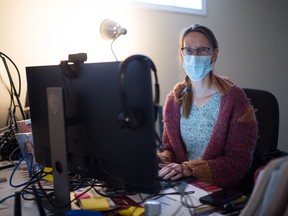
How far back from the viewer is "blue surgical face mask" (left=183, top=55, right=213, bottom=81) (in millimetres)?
1461

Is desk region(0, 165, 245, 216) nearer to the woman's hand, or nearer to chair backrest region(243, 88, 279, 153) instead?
the woman's hand

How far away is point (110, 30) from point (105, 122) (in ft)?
3.61

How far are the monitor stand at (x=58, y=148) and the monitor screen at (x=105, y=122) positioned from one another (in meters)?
0.02

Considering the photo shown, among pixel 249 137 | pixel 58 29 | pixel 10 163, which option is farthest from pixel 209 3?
pixel 10 163

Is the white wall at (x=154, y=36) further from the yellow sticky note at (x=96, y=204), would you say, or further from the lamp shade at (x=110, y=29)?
the yellow sticky note at (x=96, y=204)

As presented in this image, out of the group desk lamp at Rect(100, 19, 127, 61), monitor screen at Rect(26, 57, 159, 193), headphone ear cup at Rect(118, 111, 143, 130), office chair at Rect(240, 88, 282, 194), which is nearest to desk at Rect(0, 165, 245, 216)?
monitor screen at Rect(26, 57, 159, 193)

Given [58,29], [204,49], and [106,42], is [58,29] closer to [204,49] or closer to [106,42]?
[106,42]

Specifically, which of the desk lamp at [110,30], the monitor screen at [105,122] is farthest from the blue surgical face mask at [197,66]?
the monitor screen at [105,122]

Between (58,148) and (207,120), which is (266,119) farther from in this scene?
(58,148)

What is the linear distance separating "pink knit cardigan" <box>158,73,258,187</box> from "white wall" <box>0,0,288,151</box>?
0.75 m

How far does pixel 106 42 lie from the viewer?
1894 mm

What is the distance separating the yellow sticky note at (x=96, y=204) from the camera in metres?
0.85

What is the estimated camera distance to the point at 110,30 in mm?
1769

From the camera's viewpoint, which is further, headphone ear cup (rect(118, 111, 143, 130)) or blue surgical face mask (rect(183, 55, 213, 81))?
blue surgical face mask (rect(183, 55, 213, 81))
